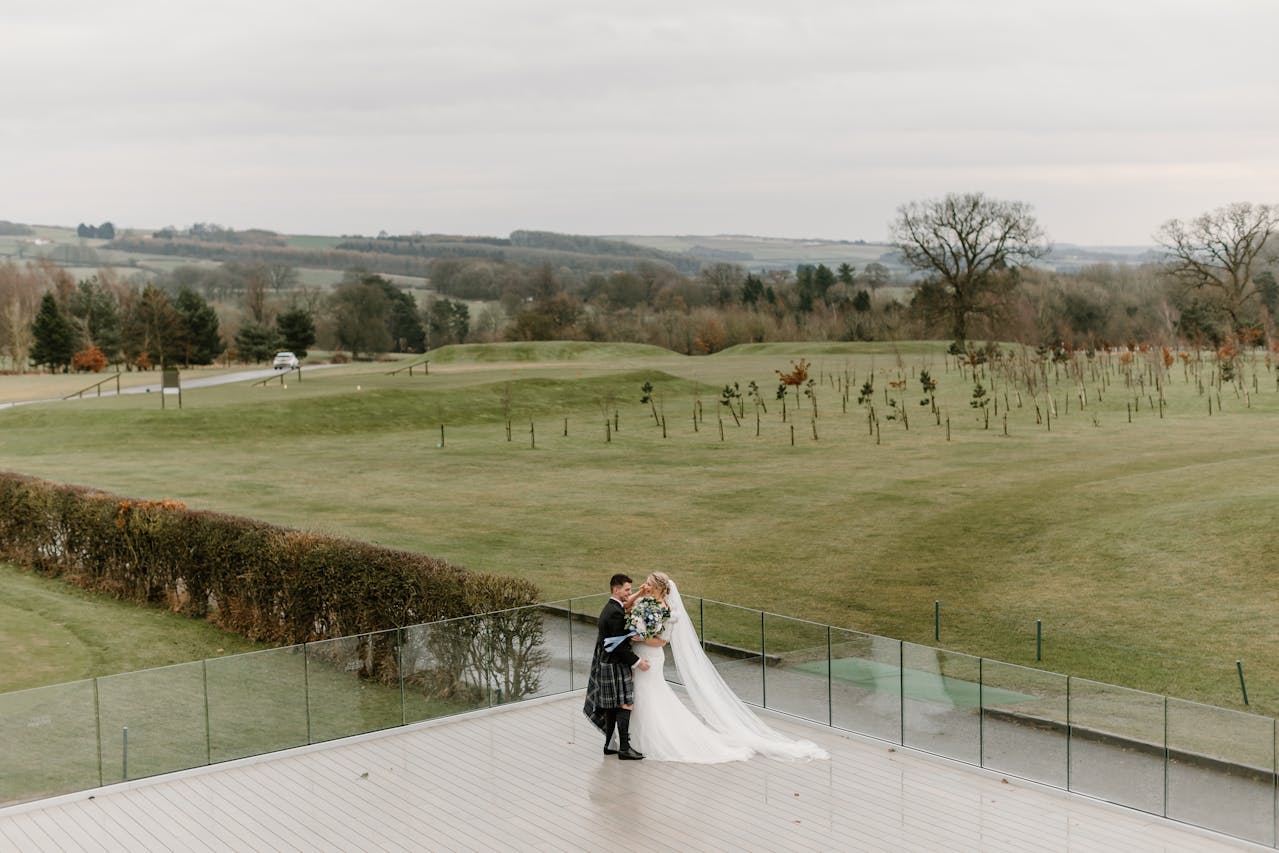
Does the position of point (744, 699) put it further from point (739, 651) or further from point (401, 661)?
point (401, 661)

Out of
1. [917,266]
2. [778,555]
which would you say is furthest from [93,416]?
[917,266]

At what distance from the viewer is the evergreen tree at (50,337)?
3652 inches

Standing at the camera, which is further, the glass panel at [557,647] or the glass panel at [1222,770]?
the glass panel at [557,647]

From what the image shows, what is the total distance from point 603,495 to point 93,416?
81.0 ft

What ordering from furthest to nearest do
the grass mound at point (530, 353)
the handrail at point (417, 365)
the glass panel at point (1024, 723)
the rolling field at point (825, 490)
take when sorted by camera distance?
the grass mound at point (530, 353), the handrail at point (417, 365), the rolling field at point (825, 490), the glass panel at point (1024, 723)

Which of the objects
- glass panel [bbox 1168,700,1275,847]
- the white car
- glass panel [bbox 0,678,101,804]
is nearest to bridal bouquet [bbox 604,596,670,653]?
glass panel [bbox 1168,700,1275,847]

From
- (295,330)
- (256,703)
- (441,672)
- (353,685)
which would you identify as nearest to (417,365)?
(295,330)

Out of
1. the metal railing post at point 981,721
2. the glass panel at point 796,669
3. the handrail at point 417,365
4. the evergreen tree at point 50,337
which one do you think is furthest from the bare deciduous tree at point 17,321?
the metal railing post at point 981,721

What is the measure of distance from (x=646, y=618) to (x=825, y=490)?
81.0 feet

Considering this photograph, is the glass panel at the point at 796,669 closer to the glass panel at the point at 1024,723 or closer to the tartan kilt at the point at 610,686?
the glass panel at the point at 1024,723

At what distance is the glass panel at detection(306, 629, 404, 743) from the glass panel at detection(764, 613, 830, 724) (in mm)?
4267

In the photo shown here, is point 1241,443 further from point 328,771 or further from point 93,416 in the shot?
point 93,416

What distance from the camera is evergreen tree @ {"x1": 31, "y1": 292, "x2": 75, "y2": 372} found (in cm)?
9275

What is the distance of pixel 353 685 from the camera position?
14039 mm
